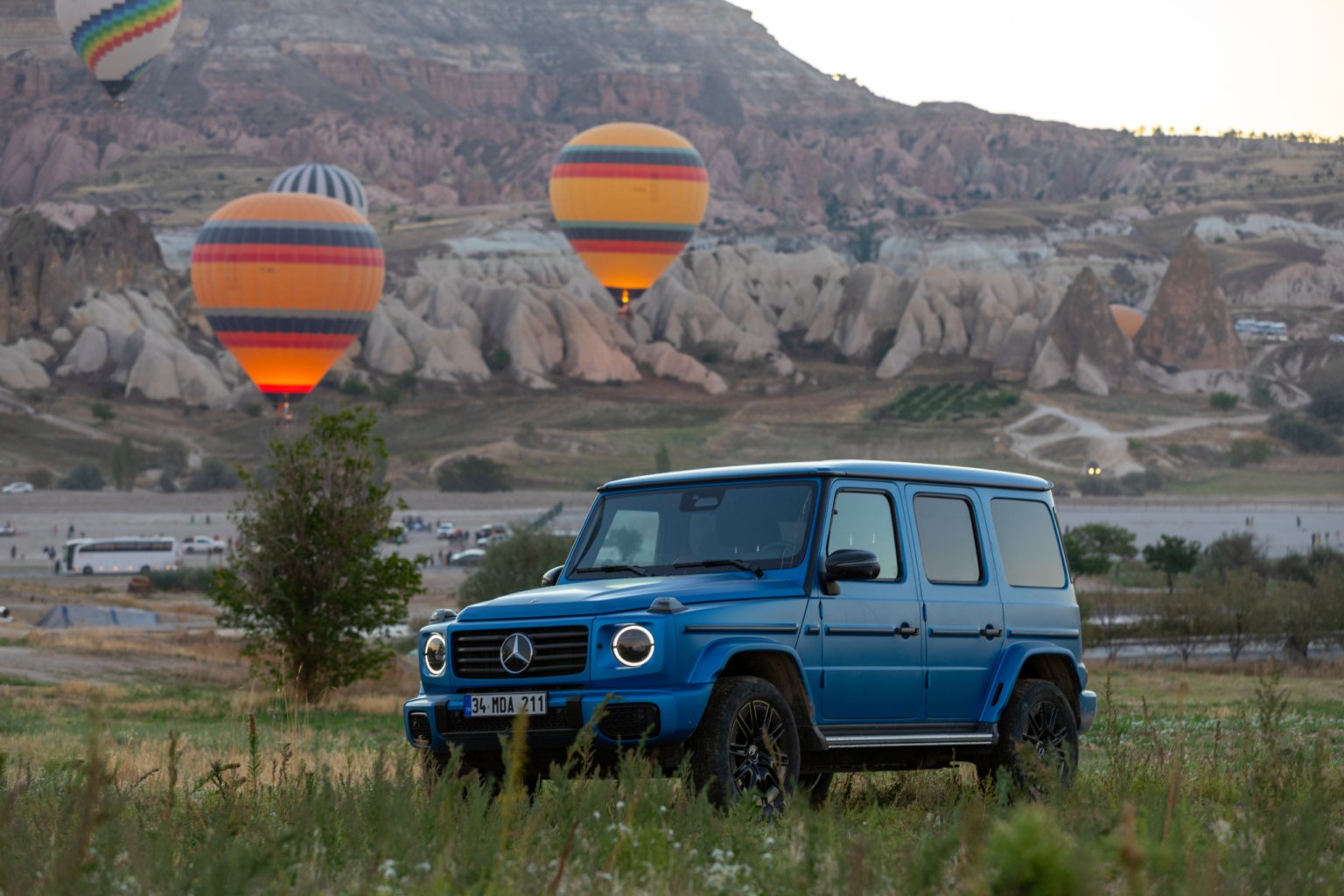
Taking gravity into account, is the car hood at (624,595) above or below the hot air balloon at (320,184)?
below


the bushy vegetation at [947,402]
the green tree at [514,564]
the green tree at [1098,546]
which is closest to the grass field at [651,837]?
the green tree at [514,564]

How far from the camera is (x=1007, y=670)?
10.0 metres

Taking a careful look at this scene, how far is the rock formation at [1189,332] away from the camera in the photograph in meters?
156

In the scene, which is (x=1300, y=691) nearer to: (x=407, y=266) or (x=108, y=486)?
(x=108, y=486)

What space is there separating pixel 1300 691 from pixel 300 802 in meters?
24.8

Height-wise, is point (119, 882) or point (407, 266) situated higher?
point (407, 266)

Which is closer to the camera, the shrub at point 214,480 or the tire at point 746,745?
the tire at point 746,745

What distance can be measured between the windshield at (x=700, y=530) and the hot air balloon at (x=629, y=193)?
102 meters

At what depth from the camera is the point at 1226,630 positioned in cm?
5284

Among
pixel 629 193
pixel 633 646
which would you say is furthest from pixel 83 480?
pixel 633 646

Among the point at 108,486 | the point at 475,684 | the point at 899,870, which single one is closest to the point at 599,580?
the point at 475,684

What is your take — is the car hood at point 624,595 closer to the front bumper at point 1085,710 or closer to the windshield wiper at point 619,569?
the windshield wiper at point 619,569

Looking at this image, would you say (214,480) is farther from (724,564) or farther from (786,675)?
(786,675)

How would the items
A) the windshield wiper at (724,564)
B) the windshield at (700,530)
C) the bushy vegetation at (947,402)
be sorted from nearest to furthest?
the windshield wiper at (724,564) → the windshield at (700,530) → the bushy vegetation at (947,402)
